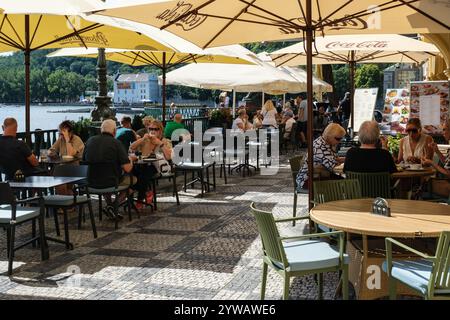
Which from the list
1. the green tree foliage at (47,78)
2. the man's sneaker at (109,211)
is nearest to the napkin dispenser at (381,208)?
the man's sneaker at (109,211)

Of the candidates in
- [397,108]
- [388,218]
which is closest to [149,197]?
[388,218]

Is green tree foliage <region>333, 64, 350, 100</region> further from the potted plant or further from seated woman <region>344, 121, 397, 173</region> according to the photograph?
seated woman <region>344, 121, 397, 173</region>

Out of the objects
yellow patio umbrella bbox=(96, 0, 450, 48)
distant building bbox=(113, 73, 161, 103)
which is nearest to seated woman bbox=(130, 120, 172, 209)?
yellow patio umbrella bbox=(96, 0, 450, 48)

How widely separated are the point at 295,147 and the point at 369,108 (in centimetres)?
464

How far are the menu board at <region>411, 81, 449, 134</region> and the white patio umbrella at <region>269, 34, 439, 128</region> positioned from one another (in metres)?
0.68

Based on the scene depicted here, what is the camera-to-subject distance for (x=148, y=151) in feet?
30.0

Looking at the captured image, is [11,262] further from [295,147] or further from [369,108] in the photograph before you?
[295,147]

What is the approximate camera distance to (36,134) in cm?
1030

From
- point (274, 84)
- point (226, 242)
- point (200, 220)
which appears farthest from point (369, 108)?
point (226, 242)

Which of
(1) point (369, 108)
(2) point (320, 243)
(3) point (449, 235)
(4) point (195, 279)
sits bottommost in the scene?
(4) point (195, 279)

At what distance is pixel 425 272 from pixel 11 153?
5605 millimetres

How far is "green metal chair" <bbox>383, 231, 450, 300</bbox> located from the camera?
347cm

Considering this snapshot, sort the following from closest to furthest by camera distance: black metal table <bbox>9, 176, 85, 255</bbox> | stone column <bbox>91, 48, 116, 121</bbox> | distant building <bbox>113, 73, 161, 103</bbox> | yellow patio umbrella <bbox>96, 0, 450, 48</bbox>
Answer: yellow patio umbrella <bbox>96, 0, 450, 48</bbox>
black metal table <bbox>9, 176, 85, 255</bbox>
stone column <bbox>91, 48, 116, 121</bbox>
distant building <bbox>113, 73, 161, 103</bbox>

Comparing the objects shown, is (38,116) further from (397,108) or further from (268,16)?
(397,108)
